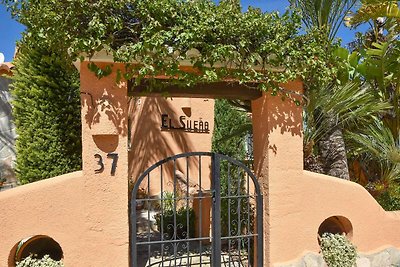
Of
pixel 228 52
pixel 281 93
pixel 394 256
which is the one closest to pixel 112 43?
pixel 228 52

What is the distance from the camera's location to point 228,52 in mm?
4305

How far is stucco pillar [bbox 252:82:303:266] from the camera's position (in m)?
4.86

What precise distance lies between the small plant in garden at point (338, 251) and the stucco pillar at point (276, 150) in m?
0.68

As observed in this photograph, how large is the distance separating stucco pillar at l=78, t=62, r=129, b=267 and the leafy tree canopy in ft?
0.90

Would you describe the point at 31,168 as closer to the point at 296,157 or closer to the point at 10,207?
the point at 10,207

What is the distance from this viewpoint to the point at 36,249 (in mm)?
4496

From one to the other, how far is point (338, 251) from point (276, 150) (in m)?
1.78

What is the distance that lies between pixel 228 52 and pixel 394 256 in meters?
4.34

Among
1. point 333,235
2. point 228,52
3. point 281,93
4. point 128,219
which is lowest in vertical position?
point 333,235

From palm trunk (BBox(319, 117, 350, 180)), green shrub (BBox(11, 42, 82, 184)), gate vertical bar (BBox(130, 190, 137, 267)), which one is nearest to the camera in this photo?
gate vertical bar (BBox(130, 190, 137, 267))

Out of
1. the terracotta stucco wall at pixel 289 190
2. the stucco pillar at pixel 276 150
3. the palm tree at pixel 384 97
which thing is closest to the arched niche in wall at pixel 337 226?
the terracotta stucco wall at pixel 289 190

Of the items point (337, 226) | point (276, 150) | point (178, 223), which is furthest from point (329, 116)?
point (178, 223)

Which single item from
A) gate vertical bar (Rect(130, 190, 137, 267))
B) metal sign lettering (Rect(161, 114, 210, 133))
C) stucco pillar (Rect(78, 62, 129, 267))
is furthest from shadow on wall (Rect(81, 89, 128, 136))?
metal sign lettering (Rect(161, 114, 210, 133))

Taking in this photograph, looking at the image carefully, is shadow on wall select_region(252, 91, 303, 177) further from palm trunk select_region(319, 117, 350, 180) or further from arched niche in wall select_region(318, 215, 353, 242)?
arched niche in wall select_region(318, 215, 353, 242)
